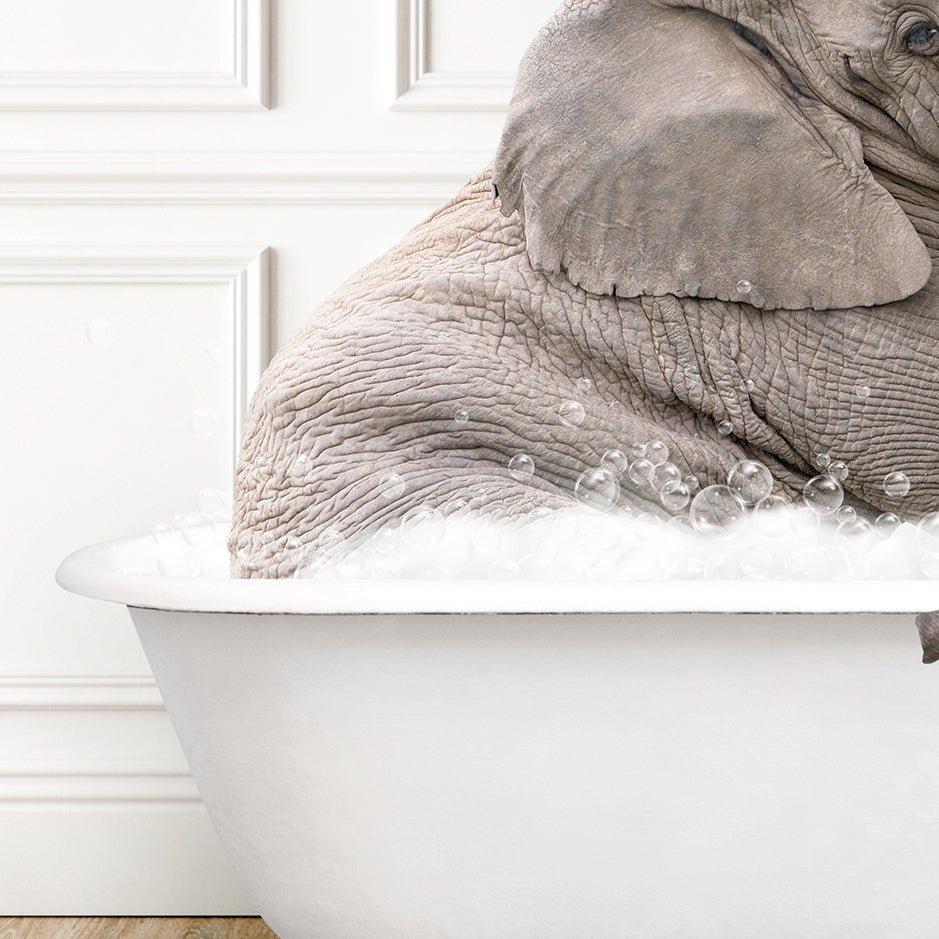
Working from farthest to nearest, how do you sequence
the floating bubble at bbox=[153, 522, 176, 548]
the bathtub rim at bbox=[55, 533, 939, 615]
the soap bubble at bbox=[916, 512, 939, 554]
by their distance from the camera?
the floating bubble at bbox=[153, 522, 176, 548], the soap bubble at bbox=[916, 512, 939, 554], the bathtub rim at bbox=[55, 533, 939, 615]

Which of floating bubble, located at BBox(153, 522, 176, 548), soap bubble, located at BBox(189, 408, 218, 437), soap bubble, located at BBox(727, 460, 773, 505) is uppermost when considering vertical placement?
soap bubble, located at BBox(727, 460, 773, 505)

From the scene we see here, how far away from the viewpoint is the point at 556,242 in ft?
3.14

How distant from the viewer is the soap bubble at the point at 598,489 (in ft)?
3.13

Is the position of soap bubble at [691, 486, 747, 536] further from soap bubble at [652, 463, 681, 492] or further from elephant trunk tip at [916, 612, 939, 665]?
elephant trunk tip at [916, 612, 939, 665]

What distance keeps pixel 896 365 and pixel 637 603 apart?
42 centimetres

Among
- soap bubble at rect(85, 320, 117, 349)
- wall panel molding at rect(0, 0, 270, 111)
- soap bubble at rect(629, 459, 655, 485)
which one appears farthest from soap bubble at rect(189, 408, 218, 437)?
soap bubble at rect(629, 459, 655, 485)

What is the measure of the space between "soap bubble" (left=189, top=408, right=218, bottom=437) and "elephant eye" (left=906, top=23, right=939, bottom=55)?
0.85 metres

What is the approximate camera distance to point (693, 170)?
0.90m

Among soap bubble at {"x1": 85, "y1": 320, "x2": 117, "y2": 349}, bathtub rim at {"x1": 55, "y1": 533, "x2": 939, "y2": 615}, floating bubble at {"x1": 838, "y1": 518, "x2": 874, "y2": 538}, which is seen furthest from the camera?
soap bubble at {"x1": 85, "y1": 320, "x2": 117, "y2": 349}

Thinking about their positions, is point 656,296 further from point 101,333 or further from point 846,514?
point 101,333

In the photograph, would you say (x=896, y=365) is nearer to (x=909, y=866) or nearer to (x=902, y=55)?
(x=902, y=55)

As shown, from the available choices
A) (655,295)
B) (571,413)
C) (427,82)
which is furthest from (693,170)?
(427,82)

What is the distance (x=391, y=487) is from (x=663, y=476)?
0.75 feet

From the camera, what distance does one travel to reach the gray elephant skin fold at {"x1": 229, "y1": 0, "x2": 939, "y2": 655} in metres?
0.89
